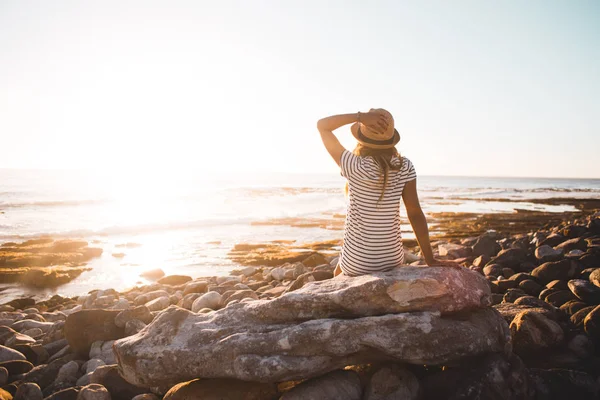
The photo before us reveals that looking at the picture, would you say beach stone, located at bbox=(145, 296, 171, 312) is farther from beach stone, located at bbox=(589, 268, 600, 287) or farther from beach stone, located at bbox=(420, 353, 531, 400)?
beach stone, located at bbox=(589, 268, 600, 287)

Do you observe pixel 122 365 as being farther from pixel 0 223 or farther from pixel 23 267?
pixel 0 223

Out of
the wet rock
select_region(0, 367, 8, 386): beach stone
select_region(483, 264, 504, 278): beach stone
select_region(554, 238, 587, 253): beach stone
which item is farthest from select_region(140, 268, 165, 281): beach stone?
select_region(554, 238, 587, 253): beach stone

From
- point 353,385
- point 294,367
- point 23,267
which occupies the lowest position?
point 23,267

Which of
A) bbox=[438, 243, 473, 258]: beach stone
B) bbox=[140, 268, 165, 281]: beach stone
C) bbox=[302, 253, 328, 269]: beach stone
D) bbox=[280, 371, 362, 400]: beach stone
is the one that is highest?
bbox=[438, 243, 473, 258]: beach stone

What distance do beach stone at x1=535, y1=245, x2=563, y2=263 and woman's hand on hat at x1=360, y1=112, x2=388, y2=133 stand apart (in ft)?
23.6

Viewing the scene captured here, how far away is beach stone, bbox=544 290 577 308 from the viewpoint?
6.25 meters

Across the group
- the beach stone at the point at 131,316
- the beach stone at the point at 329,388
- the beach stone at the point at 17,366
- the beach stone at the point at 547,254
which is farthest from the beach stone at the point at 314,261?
the beach stone at the point at 329,388

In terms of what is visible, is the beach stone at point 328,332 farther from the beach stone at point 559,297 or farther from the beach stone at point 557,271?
the beach stone at point 557,271

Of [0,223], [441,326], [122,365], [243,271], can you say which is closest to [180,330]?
[122,365]

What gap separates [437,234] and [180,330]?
2130 centimetres

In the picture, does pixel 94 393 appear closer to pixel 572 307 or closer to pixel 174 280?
pixel 572 307

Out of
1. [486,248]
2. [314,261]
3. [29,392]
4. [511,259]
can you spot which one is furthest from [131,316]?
[486,248]

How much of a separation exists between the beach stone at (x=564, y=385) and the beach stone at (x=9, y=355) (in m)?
7.56

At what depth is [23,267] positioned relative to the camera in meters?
16.8
